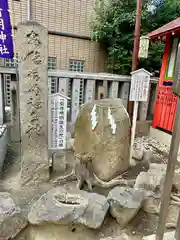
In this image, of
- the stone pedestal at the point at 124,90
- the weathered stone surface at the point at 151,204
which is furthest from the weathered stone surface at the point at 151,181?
the stone pedestal at the point at 124,90

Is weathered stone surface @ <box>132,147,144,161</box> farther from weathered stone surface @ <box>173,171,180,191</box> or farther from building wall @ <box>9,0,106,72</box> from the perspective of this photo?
building wall @ <box>9,0,106,72</box>

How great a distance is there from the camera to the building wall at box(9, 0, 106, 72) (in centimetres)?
705

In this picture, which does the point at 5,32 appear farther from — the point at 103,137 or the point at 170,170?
the point at 170,170

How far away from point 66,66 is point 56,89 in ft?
12.9

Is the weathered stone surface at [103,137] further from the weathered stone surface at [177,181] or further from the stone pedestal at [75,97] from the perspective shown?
the stone pedestal at [75,97]

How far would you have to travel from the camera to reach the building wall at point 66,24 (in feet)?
23.1

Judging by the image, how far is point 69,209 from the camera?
203 cm

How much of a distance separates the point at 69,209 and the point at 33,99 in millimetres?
1556

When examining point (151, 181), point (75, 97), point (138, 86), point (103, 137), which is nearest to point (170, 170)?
point (151, 181)

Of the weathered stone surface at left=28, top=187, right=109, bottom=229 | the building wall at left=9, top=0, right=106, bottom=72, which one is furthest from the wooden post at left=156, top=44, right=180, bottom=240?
the building wall at left=9, top=0, right=106, bottom=72

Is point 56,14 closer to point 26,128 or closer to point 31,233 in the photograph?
point 26,128

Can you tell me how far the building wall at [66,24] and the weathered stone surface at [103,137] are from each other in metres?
5.43

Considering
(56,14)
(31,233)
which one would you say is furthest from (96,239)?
(56,14)

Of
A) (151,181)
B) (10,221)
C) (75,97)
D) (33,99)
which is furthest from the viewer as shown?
(75,97)
